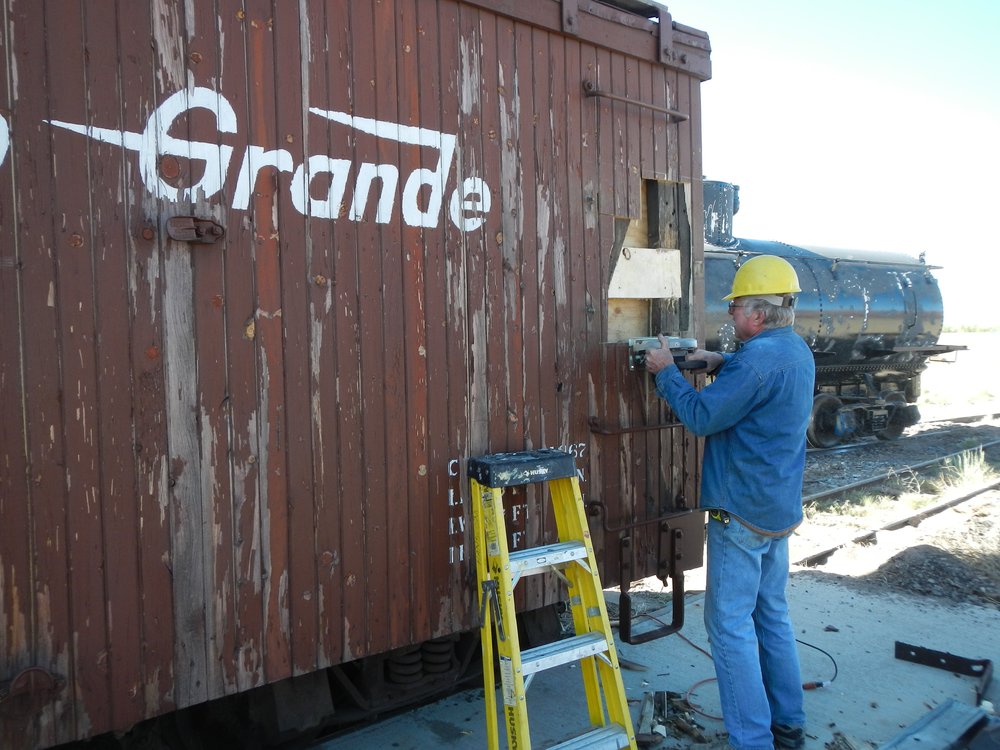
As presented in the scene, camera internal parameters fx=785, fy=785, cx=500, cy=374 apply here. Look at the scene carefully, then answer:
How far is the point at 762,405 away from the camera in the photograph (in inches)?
142

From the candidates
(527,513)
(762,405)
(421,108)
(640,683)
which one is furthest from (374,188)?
(640,683)

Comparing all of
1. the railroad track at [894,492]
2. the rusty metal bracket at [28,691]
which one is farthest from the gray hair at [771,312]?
the railroad track at [894,492]

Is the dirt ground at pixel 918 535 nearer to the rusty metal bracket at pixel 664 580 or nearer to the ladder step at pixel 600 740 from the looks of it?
the rusty metal bracket at pixel 664 580

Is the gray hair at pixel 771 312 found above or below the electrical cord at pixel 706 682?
above

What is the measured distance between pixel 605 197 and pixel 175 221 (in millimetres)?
2136

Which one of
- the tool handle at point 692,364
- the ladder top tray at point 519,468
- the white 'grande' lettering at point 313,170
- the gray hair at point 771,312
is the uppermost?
the white 'grande' lettering at point 313,170

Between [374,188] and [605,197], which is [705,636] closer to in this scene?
[605,197]

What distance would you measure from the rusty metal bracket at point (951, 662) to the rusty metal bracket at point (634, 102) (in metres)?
3.39

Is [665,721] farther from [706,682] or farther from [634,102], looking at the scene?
[634,102]

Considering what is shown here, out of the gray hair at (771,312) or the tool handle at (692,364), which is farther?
the tool handle at (692,364)

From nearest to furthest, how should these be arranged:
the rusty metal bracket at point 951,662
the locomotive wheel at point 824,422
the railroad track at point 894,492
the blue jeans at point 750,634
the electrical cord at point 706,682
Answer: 1. the blue jeans at point 750,634
2. the electrical cord at point 706,682
3. the rusty metal bracket at point 951,662
4. the railroad track at point 894,492
5. the locomotive wheel at point 824,422

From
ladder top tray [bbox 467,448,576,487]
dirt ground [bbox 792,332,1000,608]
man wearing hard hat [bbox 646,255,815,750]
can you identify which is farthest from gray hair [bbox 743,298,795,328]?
dirt ground [bbox 792,332,1000,608]

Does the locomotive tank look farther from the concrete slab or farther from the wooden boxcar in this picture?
the wooden boxcar

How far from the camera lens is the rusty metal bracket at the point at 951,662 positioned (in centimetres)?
430
